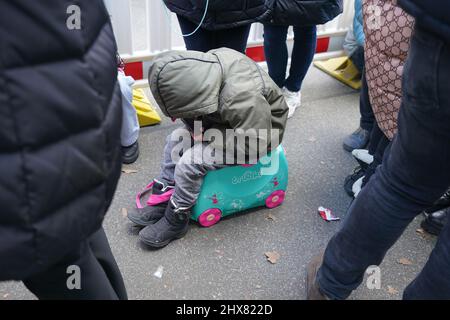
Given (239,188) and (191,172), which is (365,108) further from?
(191,172)

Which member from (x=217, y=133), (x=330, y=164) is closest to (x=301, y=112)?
(x=330, y=164)

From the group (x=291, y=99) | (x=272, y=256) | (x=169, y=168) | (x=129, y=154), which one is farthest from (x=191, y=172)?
(x=291, y=99)

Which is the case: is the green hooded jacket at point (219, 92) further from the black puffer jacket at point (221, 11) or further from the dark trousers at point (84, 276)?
the dark trousers at point (84, 276)

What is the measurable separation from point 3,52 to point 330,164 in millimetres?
1870

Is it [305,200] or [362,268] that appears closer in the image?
[362,268]

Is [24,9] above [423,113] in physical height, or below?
above

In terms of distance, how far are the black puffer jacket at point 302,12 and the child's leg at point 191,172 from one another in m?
0.87

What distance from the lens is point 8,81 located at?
22.9 inches

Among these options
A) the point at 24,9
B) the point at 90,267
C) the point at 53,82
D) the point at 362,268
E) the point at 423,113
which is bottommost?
the point at 362,268

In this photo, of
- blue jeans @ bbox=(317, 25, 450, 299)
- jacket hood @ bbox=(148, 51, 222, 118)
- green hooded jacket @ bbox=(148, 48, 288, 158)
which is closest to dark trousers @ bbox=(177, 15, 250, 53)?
green hooded jacket @ bbox=(148, 48, 288, 158)

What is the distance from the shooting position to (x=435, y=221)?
5.89 feet

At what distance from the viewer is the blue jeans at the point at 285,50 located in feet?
7.80

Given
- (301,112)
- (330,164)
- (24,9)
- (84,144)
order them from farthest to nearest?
(301,112), (330,164), (84,144), (24,9)
